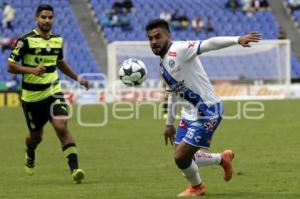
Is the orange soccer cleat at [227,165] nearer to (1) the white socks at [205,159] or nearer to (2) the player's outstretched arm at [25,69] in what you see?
(1) the white socks at [205,159]

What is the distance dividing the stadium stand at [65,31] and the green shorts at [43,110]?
27.4 metres

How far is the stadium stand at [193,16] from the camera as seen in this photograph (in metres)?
43.1

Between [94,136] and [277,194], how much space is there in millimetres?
10723

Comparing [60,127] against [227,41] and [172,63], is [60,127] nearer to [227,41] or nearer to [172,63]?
[172,63]

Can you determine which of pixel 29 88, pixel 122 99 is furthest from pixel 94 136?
pixel 122 99

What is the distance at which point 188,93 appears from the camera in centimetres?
944

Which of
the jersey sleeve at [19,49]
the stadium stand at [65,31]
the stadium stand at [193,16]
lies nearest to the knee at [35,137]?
the jersey sleeve at [19,49]

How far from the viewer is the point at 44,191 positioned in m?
10.1

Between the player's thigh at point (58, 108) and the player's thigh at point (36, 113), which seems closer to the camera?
the player's thigh at point (58, 108)

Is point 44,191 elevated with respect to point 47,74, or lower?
lower

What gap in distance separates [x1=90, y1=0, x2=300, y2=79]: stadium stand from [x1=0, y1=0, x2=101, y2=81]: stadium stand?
151 centimetres

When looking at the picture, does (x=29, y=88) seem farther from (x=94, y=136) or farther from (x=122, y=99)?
(x=122, y=99)

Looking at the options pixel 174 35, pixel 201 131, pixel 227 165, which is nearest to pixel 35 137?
pixel 227 165

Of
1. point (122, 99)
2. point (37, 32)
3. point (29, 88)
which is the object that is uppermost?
point (37, 32)
